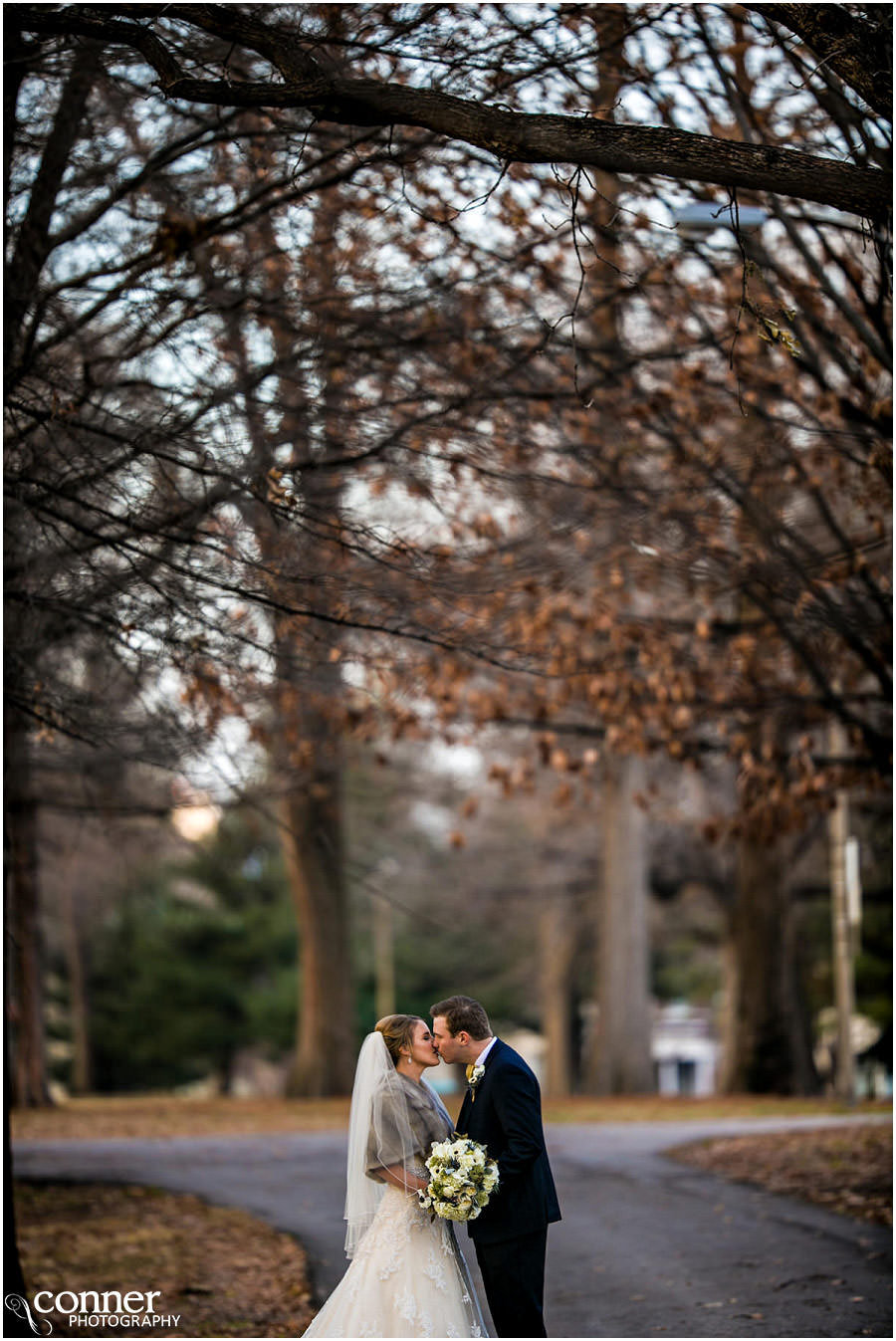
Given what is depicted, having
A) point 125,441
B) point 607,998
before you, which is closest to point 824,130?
point 125,441

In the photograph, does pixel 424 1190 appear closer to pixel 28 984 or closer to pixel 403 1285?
pixel 403 1285

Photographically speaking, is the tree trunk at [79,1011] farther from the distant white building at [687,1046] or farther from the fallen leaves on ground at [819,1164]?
the distant white building at [687,1046]

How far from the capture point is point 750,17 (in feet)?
31.9

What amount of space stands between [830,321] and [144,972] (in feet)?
106

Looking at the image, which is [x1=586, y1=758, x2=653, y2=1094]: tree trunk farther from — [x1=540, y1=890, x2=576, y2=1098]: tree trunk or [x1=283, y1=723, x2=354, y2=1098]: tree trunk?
[x1=540, y1=890, x2=576, y2=1098]: tree trunk

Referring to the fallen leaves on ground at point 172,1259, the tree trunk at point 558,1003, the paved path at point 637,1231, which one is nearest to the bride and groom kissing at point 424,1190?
the paved path at point 637,1231

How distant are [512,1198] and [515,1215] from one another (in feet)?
0.23

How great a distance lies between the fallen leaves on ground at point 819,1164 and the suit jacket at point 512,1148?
5.87 meters

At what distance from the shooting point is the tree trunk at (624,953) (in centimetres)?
2833

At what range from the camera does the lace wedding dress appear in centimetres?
639

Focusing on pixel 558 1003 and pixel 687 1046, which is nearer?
pixel 558 1003

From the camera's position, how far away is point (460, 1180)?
20.1ft

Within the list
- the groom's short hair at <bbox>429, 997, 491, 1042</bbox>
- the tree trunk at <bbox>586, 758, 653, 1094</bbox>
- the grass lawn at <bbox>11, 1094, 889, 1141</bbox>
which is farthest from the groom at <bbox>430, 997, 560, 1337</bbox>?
the tree trunk at <bbox>586, 758, 653, 1094</bbox>

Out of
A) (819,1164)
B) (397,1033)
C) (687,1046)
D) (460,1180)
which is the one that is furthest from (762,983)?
(687,1046)
